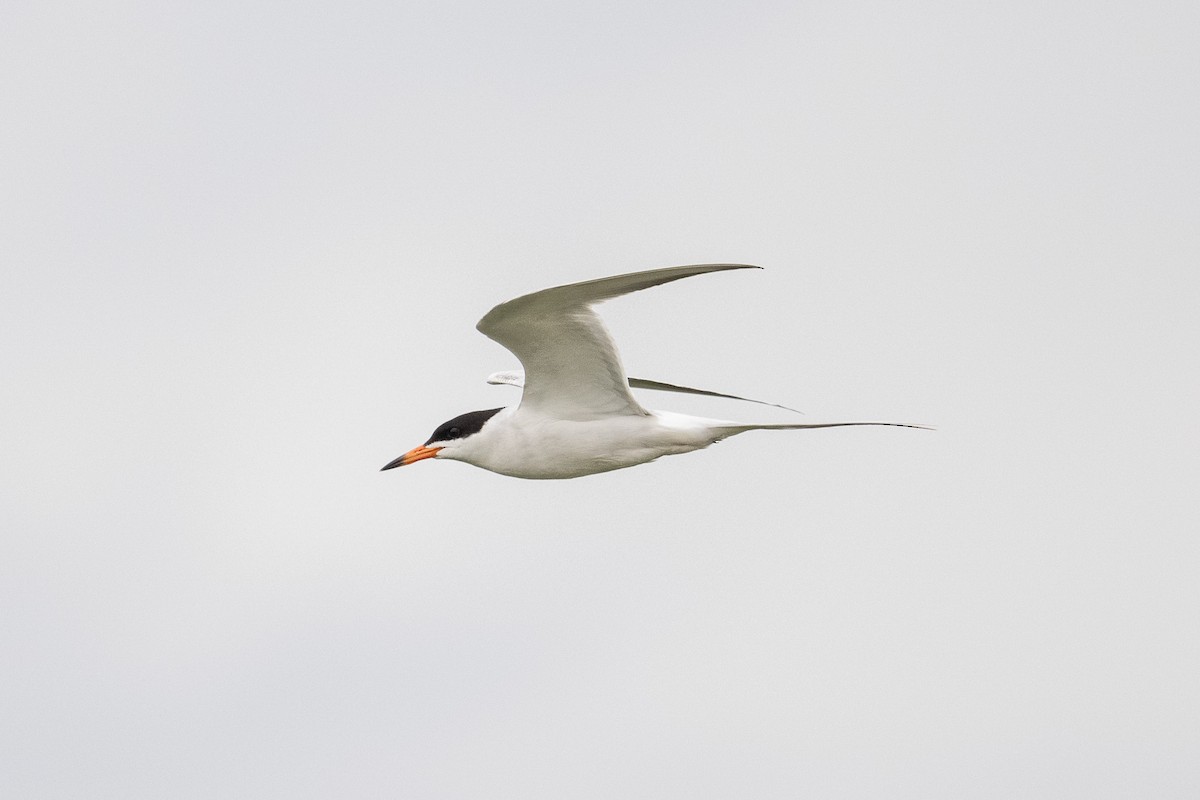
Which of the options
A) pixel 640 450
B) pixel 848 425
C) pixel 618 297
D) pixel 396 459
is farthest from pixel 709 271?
pixel 396 459

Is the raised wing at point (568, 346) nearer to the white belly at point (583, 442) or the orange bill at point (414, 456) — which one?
the white belly at point (583, 442)

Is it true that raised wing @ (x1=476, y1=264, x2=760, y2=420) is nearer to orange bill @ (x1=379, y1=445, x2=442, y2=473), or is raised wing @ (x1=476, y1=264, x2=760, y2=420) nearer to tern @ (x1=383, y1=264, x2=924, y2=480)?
tern @ (x1=383, y1=264, x2=924, y2=480)

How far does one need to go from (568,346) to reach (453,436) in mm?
1516

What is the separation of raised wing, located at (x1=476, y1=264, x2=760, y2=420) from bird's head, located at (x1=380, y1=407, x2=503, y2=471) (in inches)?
16.7

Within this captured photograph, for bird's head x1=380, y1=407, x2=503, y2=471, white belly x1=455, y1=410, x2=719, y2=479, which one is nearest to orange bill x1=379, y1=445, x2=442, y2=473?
bird's head x1=380, y1=407, x2=503, y2=471

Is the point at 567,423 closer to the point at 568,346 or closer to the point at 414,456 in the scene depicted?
the point at 568,346

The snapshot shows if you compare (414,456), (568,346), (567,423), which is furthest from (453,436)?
(568,346)

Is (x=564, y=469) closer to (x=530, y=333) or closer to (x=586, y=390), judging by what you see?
(x=586, y=390)

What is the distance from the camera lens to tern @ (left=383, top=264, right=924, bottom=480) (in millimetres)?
10953

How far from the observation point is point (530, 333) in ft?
35.7

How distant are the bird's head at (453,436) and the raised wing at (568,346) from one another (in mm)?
424

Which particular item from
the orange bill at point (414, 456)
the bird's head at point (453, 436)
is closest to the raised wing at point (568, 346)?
the bird's head at point (453, 436)

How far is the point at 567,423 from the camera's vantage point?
11719 mm

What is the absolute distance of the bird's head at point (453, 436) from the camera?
12062 millimetres
